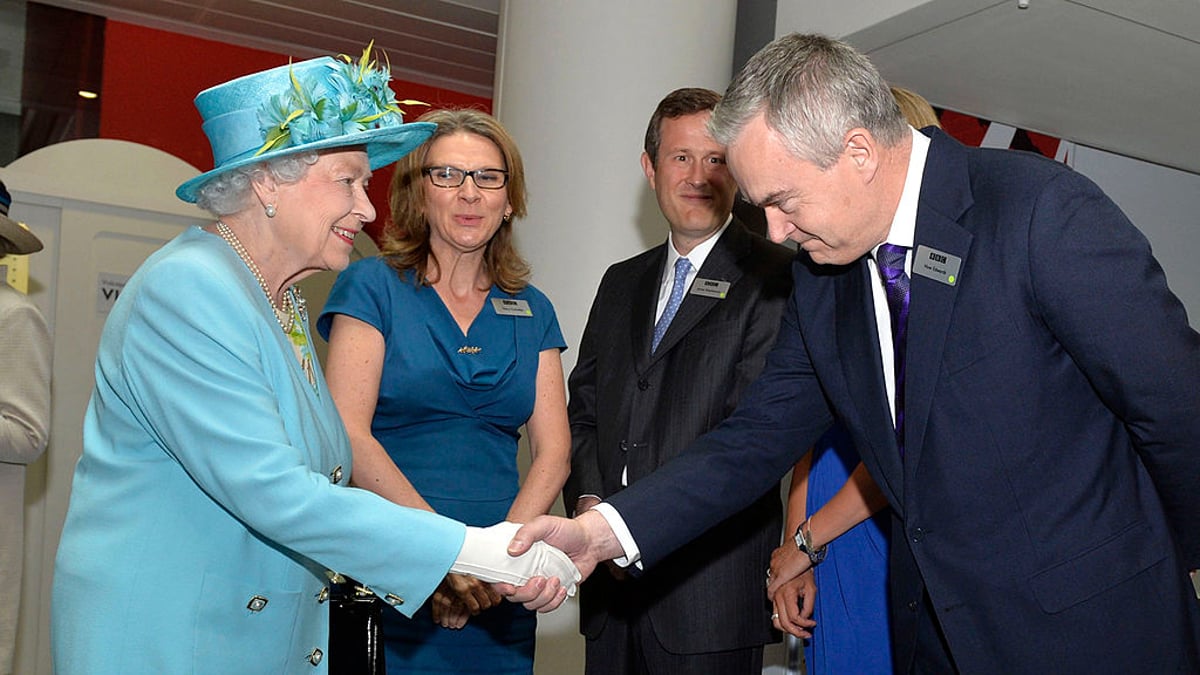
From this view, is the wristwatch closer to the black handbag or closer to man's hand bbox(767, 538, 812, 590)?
man's hand bbox(767, 538, 812, 590)

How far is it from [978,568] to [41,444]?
2.86m

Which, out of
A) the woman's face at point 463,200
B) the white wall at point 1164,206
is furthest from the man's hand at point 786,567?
the white wall at point 1164,206

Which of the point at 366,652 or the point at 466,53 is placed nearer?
the point at 366,652

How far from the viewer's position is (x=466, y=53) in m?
7.13

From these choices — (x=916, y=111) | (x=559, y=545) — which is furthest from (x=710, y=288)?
(x=559, y=545)

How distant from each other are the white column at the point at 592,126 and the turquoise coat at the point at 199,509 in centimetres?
211

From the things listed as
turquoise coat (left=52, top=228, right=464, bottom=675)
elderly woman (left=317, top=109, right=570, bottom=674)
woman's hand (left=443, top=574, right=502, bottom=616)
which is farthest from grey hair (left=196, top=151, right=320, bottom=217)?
woman's hand (left=443, top=574, right=502, bottom=616)

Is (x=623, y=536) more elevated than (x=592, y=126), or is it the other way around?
(x=592, y=126)

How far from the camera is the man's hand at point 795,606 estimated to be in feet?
8.93

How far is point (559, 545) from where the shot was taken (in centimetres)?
226

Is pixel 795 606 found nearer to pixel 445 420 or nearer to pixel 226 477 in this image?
pixel 445 420

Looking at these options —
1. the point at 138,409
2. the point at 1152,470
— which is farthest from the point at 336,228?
the point at 1152,470

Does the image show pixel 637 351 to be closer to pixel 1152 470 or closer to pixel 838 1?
pixel 1152 470

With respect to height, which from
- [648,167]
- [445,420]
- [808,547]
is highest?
[648,167]
